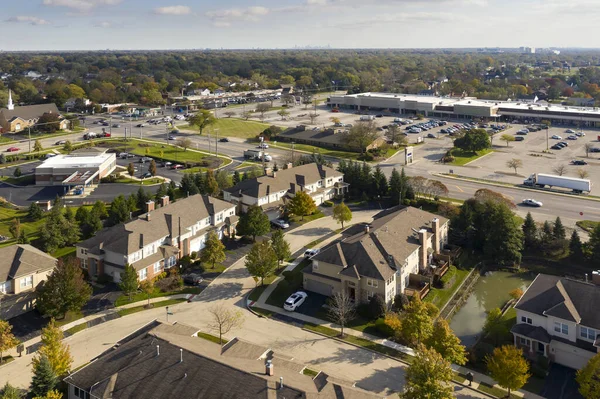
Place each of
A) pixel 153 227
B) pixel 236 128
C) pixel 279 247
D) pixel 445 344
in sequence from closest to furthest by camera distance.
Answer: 1. pixel 445 344
2. pixel 279 247
3. pixel 153 227
4. pixel 236 128

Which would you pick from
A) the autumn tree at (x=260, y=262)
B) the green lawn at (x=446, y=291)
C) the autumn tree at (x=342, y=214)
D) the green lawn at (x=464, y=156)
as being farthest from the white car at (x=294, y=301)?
the green lawn at (x=464, y=156)

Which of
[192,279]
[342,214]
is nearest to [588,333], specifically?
[342,214]

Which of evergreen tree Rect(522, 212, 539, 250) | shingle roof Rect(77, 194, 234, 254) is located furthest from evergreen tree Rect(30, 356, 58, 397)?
evergreen tree Rect(522, 212, 539, 250)

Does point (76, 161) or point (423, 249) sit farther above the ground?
point (76, 161)

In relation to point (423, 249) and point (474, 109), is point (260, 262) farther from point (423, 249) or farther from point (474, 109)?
point (474, 109)

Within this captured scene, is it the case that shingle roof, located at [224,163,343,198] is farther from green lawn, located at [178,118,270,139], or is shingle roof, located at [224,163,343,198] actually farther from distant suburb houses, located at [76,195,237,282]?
green lawn, located at [178,118,270,139]

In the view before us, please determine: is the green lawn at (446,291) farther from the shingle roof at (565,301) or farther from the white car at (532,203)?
the white car at (532,203)

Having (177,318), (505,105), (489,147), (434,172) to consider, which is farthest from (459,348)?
(505,105)
